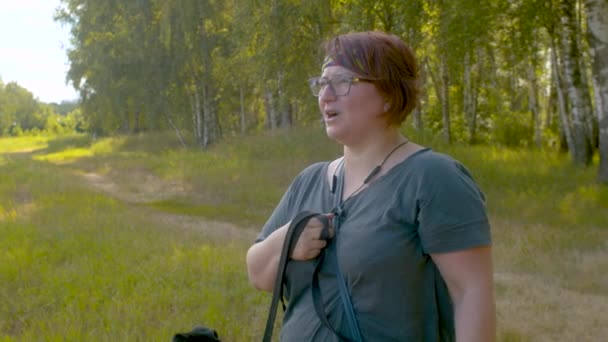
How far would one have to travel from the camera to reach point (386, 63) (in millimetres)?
1950

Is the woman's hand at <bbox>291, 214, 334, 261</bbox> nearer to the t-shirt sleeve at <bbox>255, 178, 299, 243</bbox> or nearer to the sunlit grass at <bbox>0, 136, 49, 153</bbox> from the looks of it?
the t-shirt sleeve at <bbox>255, 178, 299, 243</bbox>

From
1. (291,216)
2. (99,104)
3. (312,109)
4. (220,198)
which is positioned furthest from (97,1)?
(291,216)

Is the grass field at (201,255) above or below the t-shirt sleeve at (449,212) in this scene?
below

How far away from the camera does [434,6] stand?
14.7m

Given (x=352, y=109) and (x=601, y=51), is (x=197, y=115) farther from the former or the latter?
(x=352, y=109)

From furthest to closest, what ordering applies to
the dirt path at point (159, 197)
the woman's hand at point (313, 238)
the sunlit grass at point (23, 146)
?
the sunlit grass at point (23, 146) < the dirt path at point (159, 197) < the woman's hand at point (313, 238)

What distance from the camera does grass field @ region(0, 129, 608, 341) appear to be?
561 cm

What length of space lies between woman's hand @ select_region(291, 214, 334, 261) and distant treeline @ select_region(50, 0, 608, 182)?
2.59 m

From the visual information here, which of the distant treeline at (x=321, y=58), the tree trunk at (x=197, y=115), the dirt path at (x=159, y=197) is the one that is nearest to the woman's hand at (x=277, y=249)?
the distant treeline at (x=321, y=58)

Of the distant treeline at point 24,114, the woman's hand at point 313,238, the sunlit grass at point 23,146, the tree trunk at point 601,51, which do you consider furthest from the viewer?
the distant treeline at point 24,114

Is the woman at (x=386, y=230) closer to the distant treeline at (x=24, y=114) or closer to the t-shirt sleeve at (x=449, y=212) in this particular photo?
the t-shirt sleeve at (x=449, y=212)

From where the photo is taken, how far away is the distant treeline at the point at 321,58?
45.2ft

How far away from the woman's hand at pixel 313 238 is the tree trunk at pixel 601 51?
11.4 metres

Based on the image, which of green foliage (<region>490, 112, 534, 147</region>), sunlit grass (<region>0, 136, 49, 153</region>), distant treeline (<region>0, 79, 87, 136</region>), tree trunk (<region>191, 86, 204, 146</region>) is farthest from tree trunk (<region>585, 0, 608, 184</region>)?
distant treeline (<region>0, 79, 87, 136</region>)
